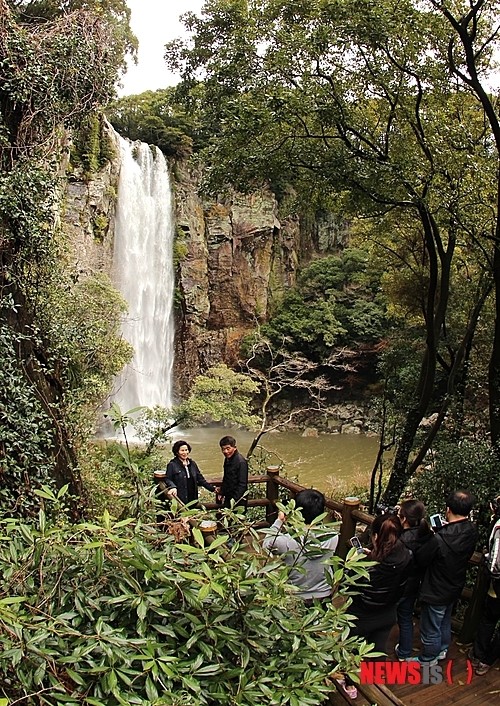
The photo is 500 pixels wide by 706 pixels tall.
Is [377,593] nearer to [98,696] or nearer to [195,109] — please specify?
[98,696]

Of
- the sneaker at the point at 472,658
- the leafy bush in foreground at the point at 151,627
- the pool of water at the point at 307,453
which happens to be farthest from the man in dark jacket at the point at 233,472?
the pool of water at the point at 307,453

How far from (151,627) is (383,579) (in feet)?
5.43

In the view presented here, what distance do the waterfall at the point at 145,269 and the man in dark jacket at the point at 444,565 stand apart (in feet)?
46.2

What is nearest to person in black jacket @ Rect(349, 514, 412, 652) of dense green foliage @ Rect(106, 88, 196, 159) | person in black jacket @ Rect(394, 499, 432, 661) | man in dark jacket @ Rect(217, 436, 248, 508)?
person in black jacket @ Rect(394, 499, 432, 661)

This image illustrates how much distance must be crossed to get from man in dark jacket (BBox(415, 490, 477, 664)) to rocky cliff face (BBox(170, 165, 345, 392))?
16548 mm

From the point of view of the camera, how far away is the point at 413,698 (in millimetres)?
3045

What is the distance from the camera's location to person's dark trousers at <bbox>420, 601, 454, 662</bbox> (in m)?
3.21

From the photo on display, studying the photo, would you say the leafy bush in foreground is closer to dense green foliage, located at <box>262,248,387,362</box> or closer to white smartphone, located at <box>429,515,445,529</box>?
white smartphone, located at <box>429,515,445,529</box>

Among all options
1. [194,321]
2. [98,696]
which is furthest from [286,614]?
[194,321]

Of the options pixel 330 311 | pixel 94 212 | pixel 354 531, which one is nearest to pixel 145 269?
pixel 94 212

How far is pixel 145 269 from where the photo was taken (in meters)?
18.1

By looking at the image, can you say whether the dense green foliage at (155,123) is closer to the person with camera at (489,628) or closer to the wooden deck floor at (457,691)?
the person with camera at (489,628)

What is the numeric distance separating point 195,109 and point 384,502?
19.0ft

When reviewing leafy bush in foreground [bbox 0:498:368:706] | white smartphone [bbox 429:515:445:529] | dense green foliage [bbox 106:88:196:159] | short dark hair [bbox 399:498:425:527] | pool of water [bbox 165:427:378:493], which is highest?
dense green foliage [bbox 106:88:196:159]
